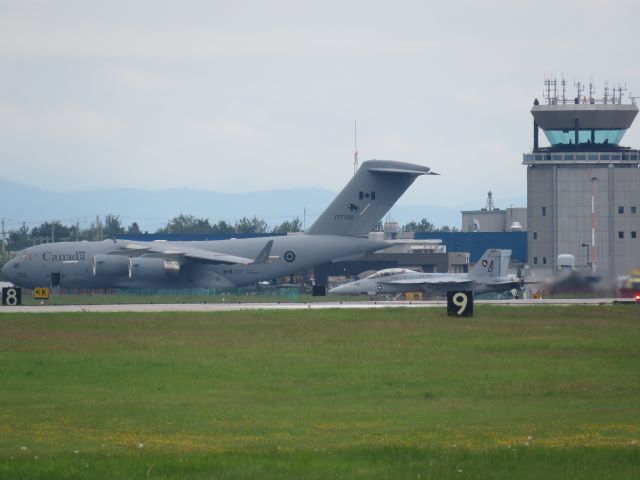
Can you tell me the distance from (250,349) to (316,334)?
539cm

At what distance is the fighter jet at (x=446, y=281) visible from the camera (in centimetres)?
7438

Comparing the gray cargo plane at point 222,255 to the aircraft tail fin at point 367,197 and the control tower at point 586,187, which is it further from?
the control tower at point 586,187

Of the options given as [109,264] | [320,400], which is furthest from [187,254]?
[320,400]

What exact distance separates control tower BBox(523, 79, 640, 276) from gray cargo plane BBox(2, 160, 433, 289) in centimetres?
3770

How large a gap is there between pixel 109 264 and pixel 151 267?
2414 mm

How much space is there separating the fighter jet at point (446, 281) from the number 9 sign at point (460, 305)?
24884mm

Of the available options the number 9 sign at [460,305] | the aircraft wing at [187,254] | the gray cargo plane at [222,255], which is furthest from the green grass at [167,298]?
the number 9 sign at [460,305]

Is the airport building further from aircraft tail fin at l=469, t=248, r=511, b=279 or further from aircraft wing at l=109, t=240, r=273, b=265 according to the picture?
aircraft wing at l=109, t=240, r=273, b=265

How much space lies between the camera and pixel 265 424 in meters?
20.7

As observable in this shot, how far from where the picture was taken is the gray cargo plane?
69625 millimetres

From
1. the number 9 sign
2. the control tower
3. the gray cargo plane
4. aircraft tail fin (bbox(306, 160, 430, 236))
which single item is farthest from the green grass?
the control tower

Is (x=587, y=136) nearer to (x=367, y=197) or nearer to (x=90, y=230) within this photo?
(x=367, y=197)

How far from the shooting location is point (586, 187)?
4173 inches

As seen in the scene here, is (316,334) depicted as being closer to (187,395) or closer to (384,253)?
(187,395)
